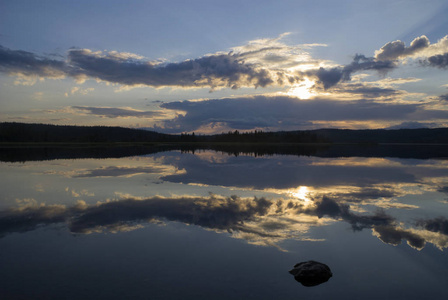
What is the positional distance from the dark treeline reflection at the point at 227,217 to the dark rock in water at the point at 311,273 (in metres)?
2.03

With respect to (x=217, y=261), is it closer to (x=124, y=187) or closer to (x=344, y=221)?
(x=344, y=221)

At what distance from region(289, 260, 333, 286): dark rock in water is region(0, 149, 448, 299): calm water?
177 mm

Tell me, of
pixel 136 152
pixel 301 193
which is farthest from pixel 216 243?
pixel 136 152

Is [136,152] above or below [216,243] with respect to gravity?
below

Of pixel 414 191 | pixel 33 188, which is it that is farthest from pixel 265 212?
pixel 33 188

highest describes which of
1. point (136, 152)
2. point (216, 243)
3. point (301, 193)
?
point (301, 193)

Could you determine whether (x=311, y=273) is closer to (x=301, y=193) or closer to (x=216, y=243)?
(x=216, y=243)

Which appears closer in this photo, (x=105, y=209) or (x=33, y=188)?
(x=105, y=209)

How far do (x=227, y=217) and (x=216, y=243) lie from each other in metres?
2.89

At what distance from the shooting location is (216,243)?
31.5 feet

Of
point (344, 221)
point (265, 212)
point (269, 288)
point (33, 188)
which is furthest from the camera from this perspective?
point (33, 188)

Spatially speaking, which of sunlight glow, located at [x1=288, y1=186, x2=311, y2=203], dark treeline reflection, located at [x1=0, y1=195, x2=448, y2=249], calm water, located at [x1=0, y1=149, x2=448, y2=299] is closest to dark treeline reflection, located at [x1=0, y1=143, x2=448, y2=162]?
dark treeline reflection, located at [x1=0, y1=195, x2=448, y2=249]

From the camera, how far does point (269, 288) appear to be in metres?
6.96

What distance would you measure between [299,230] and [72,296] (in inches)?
294
